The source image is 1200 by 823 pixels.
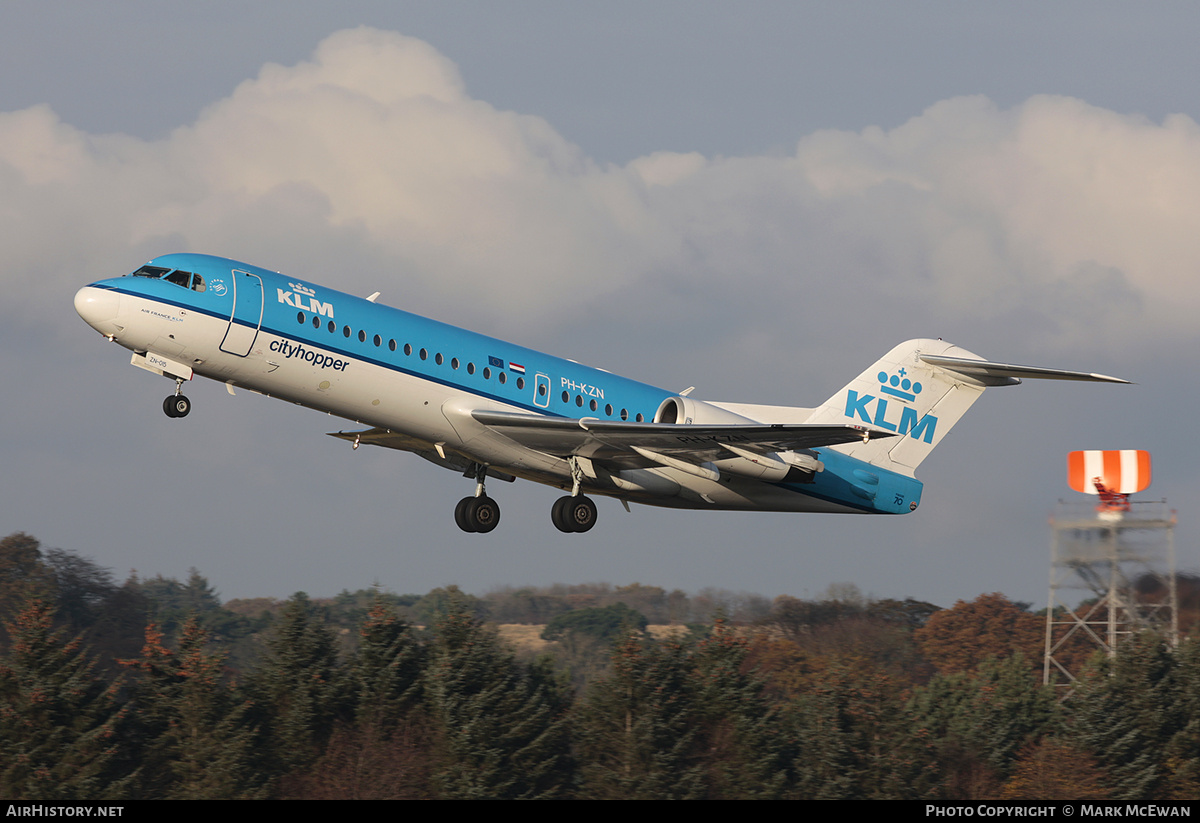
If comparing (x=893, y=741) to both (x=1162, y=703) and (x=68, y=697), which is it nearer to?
(x=1162, y=703)

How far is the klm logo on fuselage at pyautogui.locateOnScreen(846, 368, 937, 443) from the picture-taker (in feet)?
91.9

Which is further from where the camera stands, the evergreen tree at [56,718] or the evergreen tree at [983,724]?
the evergreen tree at [983,724]

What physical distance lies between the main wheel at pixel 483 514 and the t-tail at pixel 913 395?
708cm

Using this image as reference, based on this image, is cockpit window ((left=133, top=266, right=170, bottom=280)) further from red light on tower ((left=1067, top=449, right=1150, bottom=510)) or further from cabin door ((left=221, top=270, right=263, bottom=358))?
red light on tower ((left=1067, top=449, right=1150, bottom=510))

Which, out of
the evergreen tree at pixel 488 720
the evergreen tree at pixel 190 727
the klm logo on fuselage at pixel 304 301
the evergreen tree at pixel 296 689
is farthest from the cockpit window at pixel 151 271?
the evergreen tree at pixel 296 689

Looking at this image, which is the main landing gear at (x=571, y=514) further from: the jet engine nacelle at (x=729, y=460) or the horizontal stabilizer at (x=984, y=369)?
the horizontal stabilizer at (x=984, y=369)

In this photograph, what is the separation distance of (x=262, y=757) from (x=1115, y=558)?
95.4ft

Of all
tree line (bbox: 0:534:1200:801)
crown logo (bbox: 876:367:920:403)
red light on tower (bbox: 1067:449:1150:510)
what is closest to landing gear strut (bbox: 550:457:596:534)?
crown logo (bbox: 876:367:920:403)

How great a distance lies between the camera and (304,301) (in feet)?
71.7

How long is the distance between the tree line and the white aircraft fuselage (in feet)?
67.9

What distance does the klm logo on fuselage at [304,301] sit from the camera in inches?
855

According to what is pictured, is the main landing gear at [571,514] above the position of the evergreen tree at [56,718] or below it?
above
